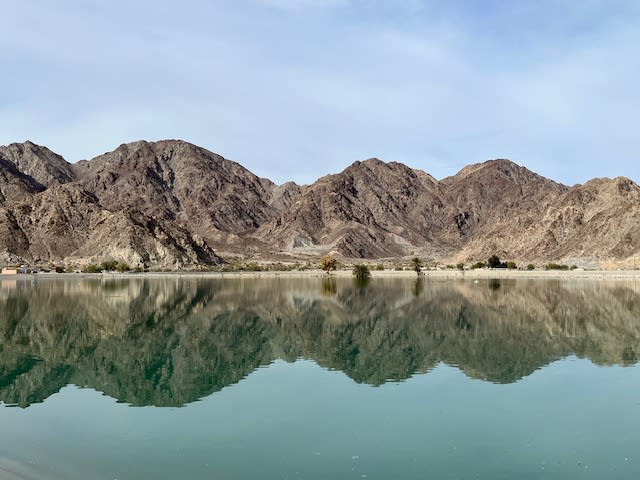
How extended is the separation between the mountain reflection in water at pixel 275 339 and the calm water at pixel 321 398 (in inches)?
7.7

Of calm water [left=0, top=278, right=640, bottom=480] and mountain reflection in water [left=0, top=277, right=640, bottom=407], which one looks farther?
mountain reflection in water [left=0, top=277, right=640, bottom=407]

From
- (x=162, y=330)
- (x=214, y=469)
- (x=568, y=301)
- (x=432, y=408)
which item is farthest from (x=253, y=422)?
(x=568, y=301)

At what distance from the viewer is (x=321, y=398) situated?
26578mm

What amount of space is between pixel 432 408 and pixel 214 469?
Result: 32.8ft

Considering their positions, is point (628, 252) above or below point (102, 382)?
above

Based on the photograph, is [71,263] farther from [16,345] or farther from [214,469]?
[214,469]

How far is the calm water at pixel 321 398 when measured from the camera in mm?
17922

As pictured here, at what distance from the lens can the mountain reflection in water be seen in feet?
102

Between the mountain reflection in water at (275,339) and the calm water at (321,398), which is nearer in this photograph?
the calm water at (321,398)

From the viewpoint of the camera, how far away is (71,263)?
7820 inches

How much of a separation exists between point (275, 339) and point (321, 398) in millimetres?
18422

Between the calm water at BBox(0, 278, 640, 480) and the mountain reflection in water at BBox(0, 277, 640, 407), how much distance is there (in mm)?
197

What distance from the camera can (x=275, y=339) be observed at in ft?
147

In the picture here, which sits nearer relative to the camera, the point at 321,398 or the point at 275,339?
the point at 321,398
